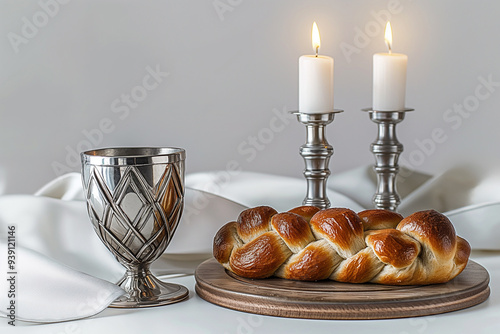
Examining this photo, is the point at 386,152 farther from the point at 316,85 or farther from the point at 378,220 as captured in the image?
the point at 378,220

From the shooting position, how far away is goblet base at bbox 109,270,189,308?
99 cm

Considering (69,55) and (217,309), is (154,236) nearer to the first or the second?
(217,309)

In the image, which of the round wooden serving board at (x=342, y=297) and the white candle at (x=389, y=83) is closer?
the round wooden serving board at (x=342, y=297)

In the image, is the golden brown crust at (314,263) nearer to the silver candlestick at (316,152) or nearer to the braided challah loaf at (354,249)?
the braided challah loaf at (354,249)

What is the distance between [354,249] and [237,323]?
0.19m

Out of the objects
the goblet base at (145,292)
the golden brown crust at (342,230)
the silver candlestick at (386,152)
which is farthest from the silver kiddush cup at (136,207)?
the silver candlestick at (386,152)

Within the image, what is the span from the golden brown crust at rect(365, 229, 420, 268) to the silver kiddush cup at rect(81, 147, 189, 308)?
0.97 feet

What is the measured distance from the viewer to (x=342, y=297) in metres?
0.90

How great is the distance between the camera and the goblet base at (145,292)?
0.99 meters

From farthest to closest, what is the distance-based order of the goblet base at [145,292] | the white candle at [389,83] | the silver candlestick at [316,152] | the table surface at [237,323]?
the white candle at [389,83]
the silver candlestick at [316,152]
the goblet base at [145,292]
the table surface at [237,323]

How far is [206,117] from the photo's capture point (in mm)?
1822

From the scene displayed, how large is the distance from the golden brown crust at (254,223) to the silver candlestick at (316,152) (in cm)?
19

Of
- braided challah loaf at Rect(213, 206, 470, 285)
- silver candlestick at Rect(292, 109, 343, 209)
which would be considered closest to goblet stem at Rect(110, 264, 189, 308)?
braided challah loaf at Rect(213, 206, 470, 285)

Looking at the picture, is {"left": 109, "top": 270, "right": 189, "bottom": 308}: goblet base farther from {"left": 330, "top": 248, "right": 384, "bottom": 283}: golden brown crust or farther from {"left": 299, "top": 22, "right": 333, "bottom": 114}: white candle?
{"left": 299, "top": 22, "right": 333, "bottom": 114}: white candle
